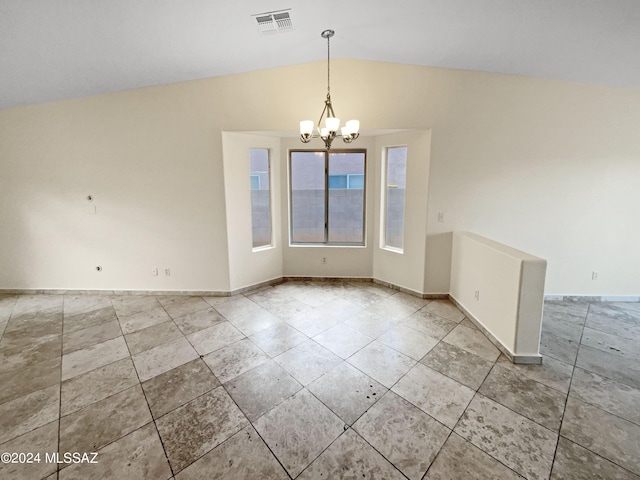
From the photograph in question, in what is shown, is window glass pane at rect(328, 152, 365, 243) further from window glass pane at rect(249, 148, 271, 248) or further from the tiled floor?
the tiled floor

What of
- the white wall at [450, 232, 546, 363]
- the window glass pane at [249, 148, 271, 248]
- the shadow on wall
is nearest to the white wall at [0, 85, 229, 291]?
the window glass pane at [249, 148, 271, 248]

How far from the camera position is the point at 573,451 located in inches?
72.0

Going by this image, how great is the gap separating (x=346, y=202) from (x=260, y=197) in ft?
4.98

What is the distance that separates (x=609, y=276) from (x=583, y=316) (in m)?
1.00

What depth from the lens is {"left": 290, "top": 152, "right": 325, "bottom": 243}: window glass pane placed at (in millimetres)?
4961

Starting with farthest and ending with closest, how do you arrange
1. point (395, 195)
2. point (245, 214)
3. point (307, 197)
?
1. point (307, 197)
2. point (395, 195)
3. point (245, 214)

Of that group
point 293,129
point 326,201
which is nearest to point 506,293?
point 326,201

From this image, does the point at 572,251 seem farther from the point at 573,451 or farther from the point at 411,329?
the point at 573,451

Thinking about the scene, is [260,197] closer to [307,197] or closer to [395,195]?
[307,197]

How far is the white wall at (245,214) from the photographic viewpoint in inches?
166

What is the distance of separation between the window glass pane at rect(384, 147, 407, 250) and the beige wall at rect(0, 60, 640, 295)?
590 mm

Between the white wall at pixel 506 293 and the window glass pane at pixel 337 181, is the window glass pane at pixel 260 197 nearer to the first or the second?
the window glass pane at pixel 337 181

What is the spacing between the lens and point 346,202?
5035 millimetres

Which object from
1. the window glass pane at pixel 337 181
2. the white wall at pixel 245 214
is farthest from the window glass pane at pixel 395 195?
the white wall at pixel 245 214
